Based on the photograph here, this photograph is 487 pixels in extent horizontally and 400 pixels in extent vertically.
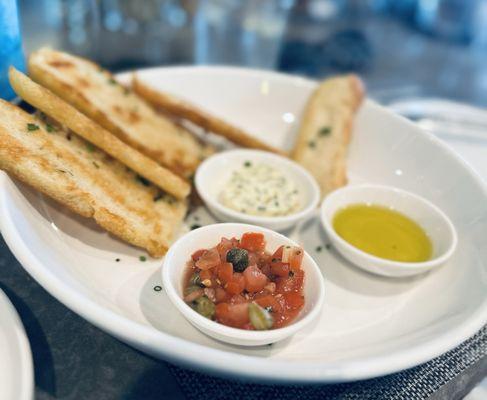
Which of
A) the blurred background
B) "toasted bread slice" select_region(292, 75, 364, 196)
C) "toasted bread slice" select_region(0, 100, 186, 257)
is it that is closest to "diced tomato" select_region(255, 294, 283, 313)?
"toasted bread slice" select_region(0, 100, 186, 257)

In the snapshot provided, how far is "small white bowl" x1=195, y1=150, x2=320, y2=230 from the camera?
3281 millimetres

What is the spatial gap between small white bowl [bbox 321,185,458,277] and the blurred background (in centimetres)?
428

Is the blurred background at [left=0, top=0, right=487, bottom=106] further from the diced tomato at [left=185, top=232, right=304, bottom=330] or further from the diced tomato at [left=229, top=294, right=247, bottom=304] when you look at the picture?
the diced tomato at [left=229, top=294, right=247, bottom=304]

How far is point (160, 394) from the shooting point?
7.52 feet

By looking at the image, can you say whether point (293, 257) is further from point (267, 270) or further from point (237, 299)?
point (237, 299)

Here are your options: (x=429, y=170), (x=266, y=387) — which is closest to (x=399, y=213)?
(x=429, y=170)

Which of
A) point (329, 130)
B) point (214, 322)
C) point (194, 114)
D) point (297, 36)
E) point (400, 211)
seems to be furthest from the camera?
point (297, 36)

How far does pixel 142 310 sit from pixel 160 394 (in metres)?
0.54

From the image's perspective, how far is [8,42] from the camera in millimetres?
3246

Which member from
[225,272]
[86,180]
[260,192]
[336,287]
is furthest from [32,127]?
[336,287]

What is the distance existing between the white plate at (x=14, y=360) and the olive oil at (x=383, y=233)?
2.05m

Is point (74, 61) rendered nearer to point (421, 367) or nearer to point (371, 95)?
point (421, 367)

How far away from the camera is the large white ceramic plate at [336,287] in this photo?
2121 mm

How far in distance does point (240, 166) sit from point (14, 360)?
2253 mm
